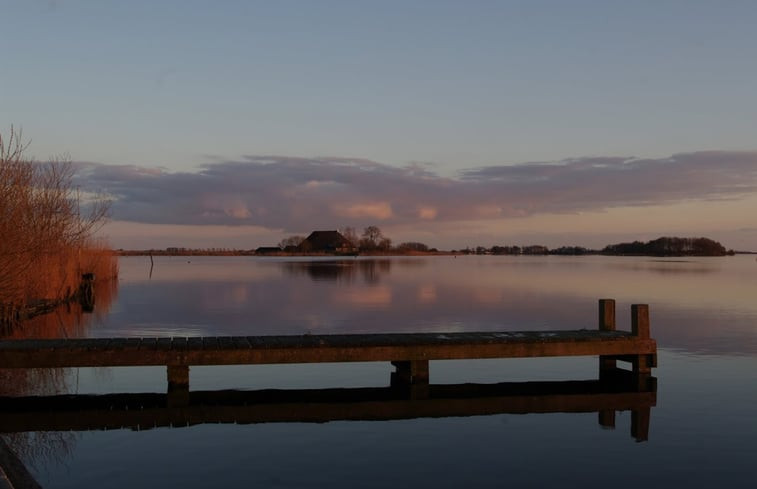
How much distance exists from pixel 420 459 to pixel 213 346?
5828mm

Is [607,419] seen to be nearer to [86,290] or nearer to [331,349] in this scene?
[331,349]

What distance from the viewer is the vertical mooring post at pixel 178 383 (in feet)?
48.8

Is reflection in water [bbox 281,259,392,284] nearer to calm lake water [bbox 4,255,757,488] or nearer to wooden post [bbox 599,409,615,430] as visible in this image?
calm lake water [bbox 4,255,757,488]

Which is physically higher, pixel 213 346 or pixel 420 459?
pixel 213 346

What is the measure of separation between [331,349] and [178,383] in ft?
10.4

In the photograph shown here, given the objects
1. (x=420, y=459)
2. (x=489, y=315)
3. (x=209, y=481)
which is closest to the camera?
(x=209, y=481)

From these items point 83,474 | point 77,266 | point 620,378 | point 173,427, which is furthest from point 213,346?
point 77,266

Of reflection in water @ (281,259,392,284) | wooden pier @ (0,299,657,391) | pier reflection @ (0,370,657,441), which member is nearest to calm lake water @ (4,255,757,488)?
pier reflection @ (0,370,657,441)

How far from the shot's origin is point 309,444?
1199 cm

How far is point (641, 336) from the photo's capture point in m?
17.2

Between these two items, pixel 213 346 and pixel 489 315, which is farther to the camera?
pixel 489 315

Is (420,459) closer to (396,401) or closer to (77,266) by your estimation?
(396,401)

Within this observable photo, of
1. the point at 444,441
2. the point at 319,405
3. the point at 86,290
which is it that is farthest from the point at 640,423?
the point at 86,290

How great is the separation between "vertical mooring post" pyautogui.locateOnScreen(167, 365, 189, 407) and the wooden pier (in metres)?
0.02
